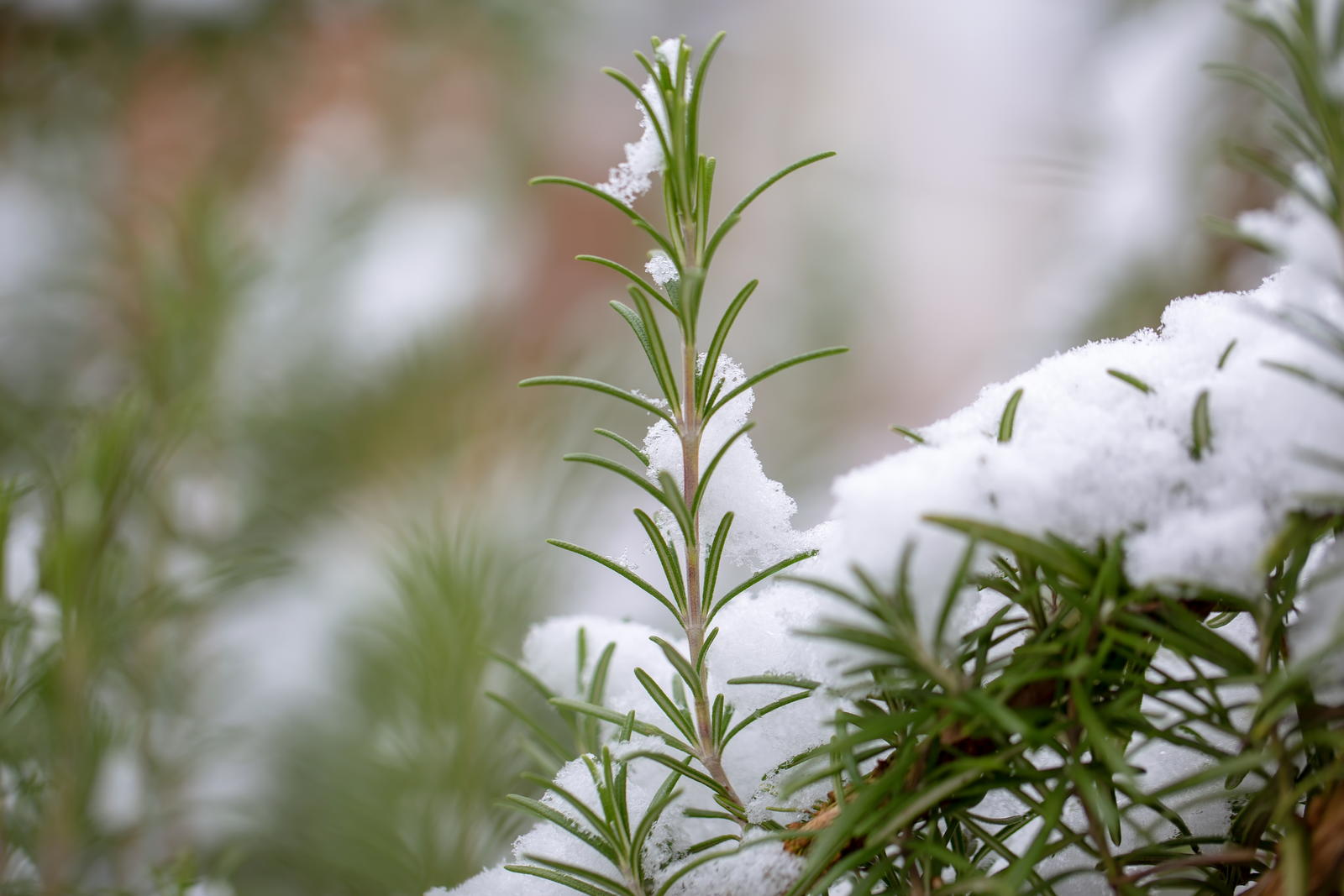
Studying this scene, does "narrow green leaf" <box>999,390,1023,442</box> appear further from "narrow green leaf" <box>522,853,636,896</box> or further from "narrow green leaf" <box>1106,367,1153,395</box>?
"narrow green leaf" <box>522,853,636,896</box>

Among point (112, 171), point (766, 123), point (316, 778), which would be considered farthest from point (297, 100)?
point (316, 778)

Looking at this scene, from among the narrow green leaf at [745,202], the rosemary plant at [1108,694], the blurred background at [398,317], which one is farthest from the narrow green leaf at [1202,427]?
the blurred background at [398,317]

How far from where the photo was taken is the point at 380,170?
1618 millimetres

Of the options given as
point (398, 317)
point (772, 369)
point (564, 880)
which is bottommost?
point (564, 880)

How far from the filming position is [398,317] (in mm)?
1260

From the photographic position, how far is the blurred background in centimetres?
48

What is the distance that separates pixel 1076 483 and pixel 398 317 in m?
1.17

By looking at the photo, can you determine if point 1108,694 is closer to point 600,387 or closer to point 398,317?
point 600,387

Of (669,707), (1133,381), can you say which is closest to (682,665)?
(669,707)

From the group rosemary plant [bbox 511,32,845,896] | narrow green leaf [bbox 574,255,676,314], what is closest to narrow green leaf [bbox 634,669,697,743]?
rosemary plant [bbox 511,32,845,896]

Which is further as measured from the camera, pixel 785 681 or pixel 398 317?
pixel 398 317

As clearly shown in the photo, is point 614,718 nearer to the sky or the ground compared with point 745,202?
nearer to the ground

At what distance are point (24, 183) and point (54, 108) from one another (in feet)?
0.41

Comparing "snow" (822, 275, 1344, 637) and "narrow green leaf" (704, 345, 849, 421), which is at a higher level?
"narrow green leaf" (704, 345, 849, 421)
